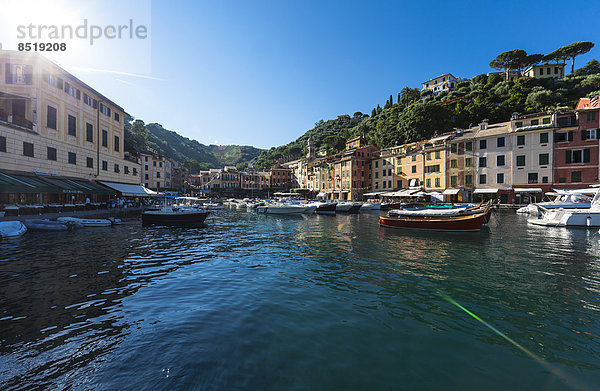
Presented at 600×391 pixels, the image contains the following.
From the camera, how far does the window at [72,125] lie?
3078 centimetres

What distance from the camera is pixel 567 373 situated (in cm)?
438

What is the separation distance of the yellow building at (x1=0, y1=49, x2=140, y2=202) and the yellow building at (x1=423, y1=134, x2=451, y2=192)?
57.6 meters

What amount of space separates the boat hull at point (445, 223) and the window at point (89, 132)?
40903 mm

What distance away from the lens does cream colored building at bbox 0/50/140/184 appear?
973 inches

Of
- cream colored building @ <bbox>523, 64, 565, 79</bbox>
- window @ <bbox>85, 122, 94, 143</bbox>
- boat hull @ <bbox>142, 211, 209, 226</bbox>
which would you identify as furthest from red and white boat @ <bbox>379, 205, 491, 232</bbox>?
cream colored building @ <bbox>523, 64, 565, 79</bbox>

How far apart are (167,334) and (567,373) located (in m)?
7.82

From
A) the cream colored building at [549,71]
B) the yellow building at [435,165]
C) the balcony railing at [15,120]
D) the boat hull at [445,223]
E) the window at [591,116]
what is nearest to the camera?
the boat hull at [445,223]

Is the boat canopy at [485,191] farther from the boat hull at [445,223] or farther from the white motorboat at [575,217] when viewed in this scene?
the boat hull at [445,223]

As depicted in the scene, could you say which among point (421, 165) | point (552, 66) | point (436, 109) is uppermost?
point (552, 66)

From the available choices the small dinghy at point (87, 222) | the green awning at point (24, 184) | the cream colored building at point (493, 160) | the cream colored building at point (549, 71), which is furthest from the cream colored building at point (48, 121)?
the cream colored building at point (549, 71)

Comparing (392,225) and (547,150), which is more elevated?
(547,150)

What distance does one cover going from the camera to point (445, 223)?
2041cm

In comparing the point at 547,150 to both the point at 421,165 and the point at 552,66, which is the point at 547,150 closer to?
the point at 421,165

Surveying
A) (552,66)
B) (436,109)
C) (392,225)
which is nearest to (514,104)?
(436,109)
